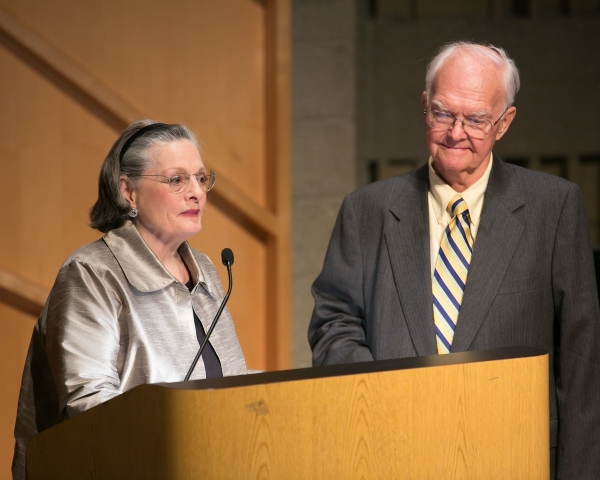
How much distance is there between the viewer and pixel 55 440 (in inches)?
64.9

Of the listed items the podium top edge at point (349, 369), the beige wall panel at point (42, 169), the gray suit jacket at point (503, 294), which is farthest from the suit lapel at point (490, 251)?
the beige wall panel at point (42, 169)

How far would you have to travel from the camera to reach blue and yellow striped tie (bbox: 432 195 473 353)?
2143mm

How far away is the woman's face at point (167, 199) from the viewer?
2164 mm

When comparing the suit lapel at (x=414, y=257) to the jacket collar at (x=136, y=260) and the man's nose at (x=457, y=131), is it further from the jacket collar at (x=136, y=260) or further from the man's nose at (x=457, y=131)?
the jacket collar at (x=136, y=260)

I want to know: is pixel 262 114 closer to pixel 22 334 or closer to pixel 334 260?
pixel 22 334

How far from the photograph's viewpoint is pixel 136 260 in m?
2.11

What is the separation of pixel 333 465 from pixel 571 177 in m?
4.74

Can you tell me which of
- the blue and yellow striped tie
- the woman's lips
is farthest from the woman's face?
the blue and yellow striped tie

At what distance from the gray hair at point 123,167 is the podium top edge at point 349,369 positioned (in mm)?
859

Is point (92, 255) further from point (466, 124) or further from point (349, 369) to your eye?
point (466, 124)

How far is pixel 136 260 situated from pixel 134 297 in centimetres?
10

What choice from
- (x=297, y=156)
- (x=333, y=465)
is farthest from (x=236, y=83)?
(x=333, y=465)

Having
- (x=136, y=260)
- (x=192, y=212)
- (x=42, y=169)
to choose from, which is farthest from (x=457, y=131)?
(x=42, y=169)

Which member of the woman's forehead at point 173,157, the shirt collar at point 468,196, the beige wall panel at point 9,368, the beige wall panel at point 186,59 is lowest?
the beige wall panel at point 9,368
